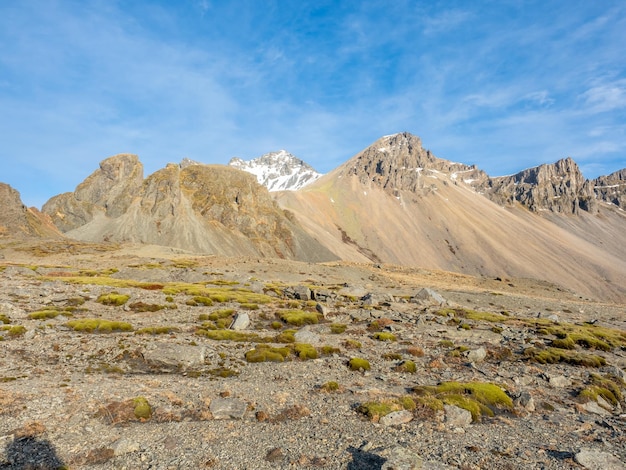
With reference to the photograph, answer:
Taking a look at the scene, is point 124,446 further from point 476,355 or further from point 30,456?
point 476,355

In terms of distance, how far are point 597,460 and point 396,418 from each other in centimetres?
834

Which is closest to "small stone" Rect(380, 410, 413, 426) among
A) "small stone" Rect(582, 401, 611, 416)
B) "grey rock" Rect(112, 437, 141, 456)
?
"grey rock" Rect(112, 437, 141, 456)

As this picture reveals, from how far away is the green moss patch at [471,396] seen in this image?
19844 millimetres

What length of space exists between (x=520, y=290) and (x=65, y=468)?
13528 cm

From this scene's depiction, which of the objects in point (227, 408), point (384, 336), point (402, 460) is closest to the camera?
point (402, 460)

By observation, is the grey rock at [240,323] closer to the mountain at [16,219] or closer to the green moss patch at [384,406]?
the green moss patch at [384,406]

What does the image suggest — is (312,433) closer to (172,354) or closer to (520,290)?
(172,354)

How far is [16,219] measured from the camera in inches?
6265

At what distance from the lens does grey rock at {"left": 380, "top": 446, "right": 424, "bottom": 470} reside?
12883 millimetres

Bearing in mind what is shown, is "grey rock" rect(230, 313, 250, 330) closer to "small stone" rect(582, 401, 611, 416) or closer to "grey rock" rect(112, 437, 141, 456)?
"grey rock" rect(112, 437, 141, 456)

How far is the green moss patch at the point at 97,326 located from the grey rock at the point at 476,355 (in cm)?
3185

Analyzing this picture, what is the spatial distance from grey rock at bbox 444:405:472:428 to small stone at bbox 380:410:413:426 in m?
2.03

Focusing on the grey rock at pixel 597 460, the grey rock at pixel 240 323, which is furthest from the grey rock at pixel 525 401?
the grey rock at pixel 240 323

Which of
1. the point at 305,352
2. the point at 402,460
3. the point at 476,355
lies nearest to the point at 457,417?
the point at 402,460
